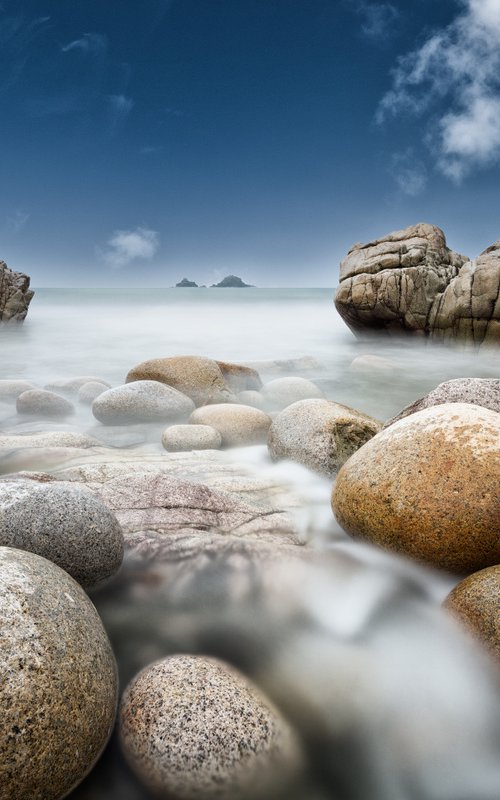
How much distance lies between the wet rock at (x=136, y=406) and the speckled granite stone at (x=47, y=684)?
211 inches

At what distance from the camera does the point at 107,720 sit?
181cm

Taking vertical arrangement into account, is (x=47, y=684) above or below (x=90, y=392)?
above

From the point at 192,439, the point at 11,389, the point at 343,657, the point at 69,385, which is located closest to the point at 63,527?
the point at 343,657

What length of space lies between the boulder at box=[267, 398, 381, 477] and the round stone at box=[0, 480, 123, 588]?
2507mm

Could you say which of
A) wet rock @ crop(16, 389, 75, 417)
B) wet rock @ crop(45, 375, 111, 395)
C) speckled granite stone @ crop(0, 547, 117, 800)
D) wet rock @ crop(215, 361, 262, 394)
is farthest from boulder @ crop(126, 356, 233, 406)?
speckled granite stone @ crop(0, 547, 117, 800)

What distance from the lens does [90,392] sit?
9016mm

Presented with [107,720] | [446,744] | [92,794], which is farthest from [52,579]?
[446,744]

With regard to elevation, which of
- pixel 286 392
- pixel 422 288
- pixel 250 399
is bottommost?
pixel 250 399

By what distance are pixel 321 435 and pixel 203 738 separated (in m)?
3.41

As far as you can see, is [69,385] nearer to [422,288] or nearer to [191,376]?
[191,376]

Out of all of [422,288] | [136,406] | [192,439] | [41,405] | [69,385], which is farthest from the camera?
[422,288]

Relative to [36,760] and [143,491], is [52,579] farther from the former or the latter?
[143,491]

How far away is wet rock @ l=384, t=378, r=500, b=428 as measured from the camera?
14.0ft

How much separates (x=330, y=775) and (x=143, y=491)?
2.32 meters
